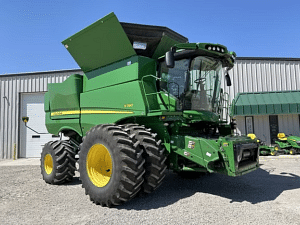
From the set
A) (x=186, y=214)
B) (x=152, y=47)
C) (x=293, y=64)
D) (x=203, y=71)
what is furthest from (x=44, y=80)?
(x=293, y=64)

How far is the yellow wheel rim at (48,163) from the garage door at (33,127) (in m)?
8.16

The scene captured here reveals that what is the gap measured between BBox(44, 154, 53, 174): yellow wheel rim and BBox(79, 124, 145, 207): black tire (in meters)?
2.32

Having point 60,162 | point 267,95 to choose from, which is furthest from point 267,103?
point 60,162

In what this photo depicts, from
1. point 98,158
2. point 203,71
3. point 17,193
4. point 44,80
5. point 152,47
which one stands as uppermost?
point 44,80

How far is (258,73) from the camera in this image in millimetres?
14195

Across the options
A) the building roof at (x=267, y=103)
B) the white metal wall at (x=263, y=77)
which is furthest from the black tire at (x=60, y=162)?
the white metal wall at (x=263, y=77)

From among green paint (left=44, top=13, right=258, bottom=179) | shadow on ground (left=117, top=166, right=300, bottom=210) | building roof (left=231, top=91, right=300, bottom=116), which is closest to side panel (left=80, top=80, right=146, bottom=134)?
green paint (left=44, top=13, right=258, bottom=179)

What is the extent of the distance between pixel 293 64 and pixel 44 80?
15810 millimetres

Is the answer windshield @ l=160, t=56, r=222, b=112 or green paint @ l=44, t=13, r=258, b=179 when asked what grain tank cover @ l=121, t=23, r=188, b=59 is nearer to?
green paint @ l=44, t=13, r=258, b=179

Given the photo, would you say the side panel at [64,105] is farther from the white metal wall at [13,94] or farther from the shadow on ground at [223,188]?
the white metal wall at [13,94]

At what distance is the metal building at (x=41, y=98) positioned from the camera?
13.8 m

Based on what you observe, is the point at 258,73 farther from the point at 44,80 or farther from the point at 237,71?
the point at 44,80

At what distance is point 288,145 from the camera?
11852 millimetres

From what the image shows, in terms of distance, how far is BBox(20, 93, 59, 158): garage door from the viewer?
47.4 ft
